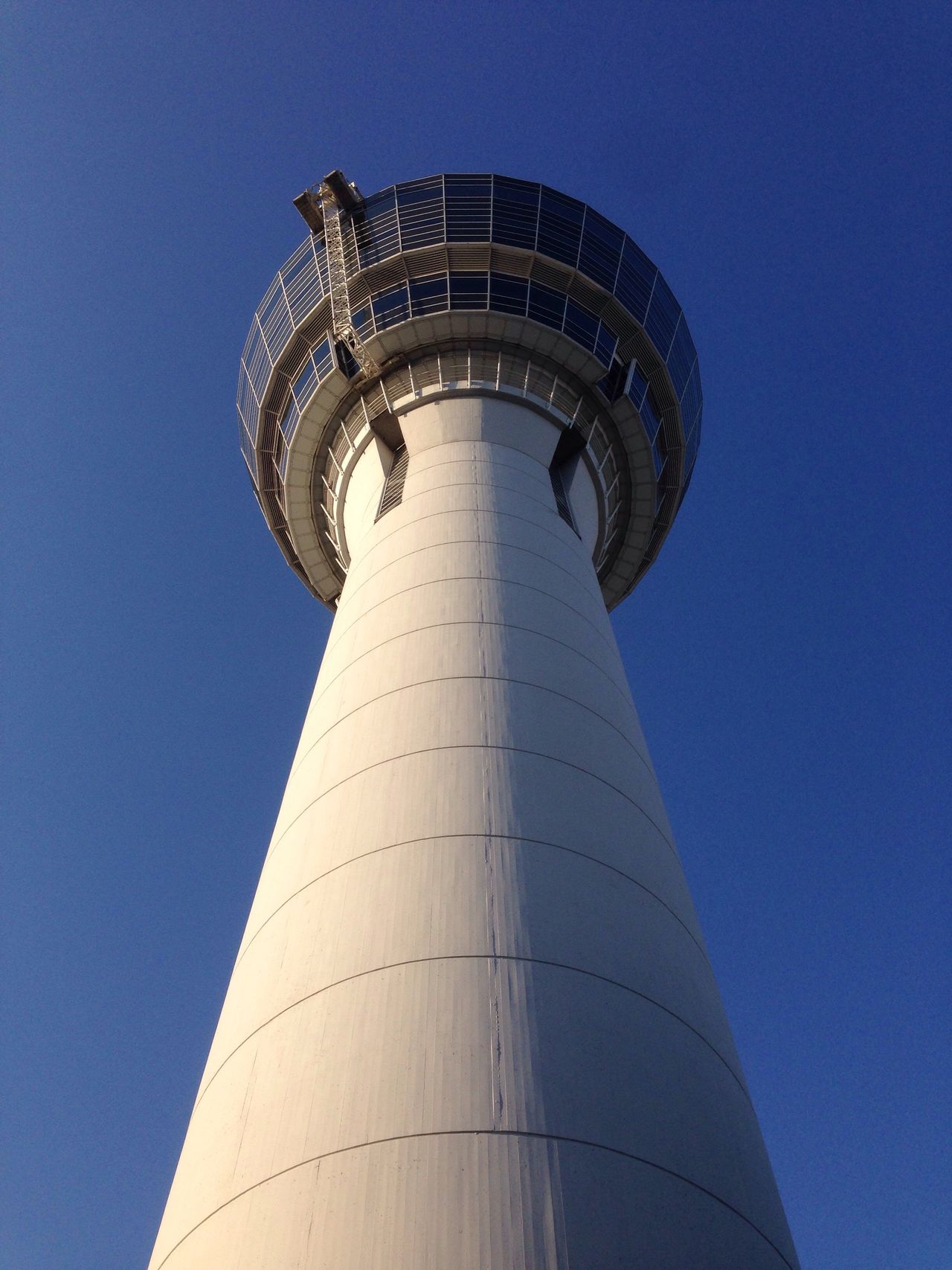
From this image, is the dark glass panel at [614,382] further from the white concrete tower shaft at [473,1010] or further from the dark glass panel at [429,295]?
the white concrete tower shaft at [473,1010]

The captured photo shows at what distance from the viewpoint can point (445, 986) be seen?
30.7 feet

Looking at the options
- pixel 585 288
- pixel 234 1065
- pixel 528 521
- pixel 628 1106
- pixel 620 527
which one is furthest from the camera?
pixel 620 527

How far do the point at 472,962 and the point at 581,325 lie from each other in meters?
20.3

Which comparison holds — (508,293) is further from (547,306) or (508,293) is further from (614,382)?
(614,382)

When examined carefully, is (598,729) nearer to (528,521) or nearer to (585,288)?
(528,521)

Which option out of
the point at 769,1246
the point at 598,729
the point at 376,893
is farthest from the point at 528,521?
the point at 769,1246

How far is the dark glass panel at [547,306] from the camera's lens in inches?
995

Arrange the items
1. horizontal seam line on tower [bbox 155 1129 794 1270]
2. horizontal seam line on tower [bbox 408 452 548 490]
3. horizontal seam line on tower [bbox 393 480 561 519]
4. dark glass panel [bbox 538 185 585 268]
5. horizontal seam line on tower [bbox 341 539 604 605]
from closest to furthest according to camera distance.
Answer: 1. horizontal seam line on tower [bbox 155 1129 794 1270]
2. horizontal seam line on tower [bbox 341 539 604 605]
3. horizontal seam line on tower [bbox 393 480 561 519]
4. horizontal seam line on tower [bbox 408 452 548 490]
5. dark glass panel [bbox 538 185 585 268]

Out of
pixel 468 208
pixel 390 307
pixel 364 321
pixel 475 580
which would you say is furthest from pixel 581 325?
pixel 475 580

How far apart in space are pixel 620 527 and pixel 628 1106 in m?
Answer: 22.1

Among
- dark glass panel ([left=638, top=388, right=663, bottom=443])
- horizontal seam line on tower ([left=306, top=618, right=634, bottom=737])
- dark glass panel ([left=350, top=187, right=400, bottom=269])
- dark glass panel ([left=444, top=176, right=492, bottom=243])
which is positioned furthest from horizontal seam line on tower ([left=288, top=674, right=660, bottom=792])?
dark glass panel ([left=350, top=187, right=400, bottom=269])

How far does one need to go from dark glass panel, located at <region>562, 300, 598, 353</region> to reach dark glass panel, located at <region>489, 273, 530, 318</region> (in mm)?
1239

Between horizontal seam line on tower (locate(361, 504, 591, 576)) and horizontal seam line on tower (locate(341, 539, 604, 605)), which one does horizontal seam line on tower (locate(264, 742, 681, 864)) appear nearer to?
horizontal seam line on tower (locate(341, 539, 604, 605))

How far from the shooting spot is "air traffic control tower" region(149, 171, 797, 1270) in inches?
305
